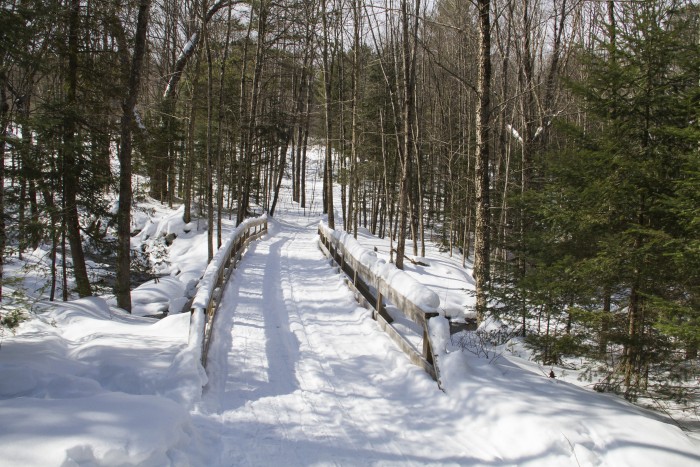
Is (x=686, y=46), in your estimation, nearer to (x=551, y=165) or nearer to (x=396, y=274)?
(x=551, y=165)

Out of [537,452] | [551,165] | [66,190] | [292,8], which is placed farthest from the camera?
[292,8]

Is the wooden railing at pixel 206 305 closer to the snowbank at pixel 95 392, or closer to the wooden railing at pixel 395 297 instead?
the snowbank at pixel 95 392

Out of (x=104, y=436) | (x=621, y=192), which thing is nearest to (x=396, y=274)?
(x=621, y=192)

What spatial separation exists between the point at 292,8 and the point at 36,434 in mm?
20214

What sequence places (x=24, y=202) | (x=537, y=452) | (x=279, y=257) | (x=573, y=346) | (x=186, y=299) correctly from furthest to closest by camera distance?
(x=279, y=257)
(x=186, y=299)
(x=24, y=202)
(x=573, y=346)
(x=537, y=452)

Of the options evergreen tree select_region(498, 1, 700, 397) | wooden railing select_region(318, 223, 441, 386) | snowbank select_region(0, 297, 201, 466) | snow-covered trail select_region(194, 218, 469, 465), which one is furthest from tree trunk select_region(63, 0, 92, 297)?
evergreen tree select_region(498, 1, 700, 397)

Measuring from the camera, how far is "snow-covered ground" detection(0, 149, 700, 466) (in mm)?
3205

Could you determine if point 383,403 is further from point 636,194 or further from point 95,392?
point 636,194

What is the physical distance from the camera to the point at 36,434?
9.28 feet

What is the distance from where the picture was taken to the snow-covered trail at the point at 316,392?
3.71 meters

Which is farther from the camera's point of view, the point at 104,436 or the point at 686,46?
the point at 686,46

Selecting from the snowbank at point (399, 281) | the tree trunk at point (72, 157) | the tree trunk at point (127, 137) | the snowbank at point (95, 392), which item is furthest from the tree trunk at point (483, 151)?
the tree trunk at point (72, 157)

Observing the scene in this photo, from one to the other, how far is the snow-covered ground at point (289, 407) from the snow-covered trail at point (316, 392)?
0.06 feet

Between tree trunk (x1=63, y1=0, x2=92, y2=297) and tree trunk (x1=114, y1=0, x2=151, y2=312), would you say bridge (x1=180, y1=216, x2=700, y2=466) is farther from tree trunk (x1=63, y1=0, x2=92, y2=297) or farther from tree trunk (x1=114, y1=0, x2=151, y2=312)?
tree trunk (x1=63, y1=0, x2=92, y2=297)
